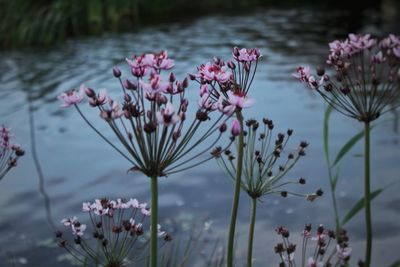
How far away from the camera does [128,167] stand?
7781mm

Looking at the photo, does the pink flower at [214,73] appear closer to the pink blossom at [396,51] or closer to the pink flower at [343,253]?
the pink blossom at [396,51]

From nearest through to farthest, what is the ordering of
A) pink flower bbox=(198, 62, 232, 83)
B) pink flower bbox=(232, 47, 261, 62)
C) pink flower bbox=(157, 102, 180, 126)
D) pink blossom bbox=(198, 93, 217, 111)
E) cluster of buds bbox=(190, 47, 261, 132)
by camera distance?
pink flower bbox=(157, 102, 180, 126) → cluster of buds bbox=(190, 47, 261, 132) → pink blossom bbox=(198, 93, 217, 111) → pink flower bbox=(198, 62, 232, 83) → pink flower bbox=(232, 47, 261, 62)

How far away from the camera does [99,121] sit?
9828 millimetres

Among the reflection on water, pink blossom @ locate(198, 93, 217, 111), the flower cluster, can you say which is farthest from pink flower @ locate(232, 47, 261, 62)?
the reflection on water

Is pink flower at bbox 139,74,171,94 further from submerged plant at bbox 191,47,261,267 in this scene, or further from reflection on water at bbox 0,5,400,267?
reflection on water at bbox 0,5,400,267

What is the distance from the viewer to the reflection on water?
18.9 ft

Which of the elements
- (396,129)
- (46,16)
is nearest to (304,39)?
(46,16)

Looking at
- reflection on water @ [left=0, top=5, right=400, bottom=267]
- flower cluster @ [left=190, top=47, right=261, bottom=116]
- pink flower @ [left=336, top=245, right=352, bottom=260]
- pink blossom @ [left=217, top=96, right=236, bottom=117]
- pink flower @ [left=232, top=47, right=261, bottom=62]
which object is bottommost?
reflection on water @ [left=0, top=5, right=400, bottom=267]

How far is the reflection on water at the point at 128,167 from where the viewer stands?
575 cm

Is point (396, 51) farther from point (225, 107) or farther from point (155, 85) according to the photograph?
point (155, 85)

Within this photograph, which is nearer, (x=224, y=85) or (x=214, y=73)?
(x=214, y=73)

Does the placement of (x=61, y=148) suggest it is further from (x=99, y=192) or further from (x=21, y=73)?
(x=21, y=73)

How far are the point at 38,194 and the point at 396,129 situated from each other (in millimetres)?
5339

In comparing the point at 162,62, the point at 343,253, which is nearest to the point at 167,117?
the point at 162,62
